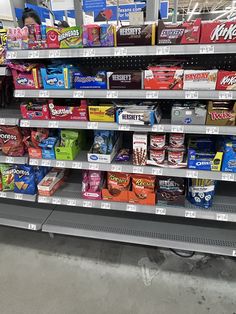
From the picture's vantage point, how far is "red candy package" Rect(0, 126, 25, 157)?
5.86 ft

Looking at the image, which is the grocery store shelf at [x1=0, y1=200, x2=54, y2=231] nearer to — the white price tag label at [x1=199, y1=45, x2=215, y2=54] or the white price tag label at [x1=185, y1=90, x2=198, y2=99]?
the white price tag label at [x1=185, y1=90, x2=198, y2=99]

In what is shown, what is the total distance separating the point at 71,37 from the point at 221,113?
98 centimetres

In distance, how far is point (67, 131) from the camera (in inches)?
69.6

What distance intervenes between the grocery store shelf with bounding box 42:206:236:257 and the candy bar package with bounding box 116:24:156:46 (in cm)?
136

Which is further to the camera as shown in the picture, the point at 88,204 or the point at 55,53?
the point at 88,204

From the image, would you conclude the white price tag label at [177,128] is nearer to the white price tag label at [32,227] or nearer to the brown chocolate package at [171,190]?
the brown chocolate package at [171,190]

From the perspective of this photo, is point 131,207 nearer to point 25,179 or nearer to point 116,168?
point 116,168

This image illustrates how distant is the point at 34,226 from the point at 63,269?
430 millimetres

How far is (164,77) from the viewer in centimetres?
135

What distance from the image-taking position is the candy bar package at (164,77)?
1.33 m

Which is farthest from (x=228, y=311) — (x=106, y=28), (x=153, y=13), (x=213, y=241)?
(x=153, y=13)

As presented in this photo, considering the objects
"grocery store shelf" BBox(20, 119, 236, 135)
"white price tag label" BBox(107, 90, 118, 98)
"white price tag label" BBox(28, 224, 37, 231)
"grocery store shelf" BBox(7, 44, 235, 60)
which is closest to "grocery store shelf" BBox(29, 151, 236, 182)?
"grocery store shelf" BBox(20, 119, 236, 135)

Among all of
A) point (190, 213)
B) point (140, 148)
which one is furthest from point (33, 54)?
point (190, 213)

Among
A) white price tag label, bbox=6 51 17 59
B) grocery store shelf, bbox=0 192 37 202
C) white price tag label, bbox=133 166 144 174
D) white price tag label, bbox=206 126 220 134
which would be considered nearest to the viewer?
white price tag label, bbox=206 126 220 134
